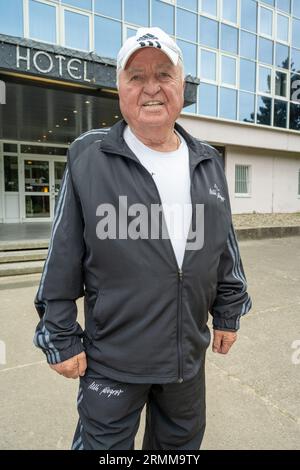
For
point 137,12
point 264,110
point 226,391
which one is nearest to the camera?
point 226,391

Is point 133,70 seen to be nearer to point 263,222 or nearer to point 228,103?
point 263,222

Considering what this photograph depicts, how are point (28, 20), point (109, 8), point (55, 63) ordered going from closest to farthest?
point (55, 63), point (28, 20), point (109, 8)

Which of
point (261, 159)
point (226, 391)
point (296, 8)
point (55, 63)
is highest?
point (296, 8)

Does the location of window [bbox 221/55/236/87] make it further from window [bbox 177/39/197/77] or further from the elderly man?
the elderly man

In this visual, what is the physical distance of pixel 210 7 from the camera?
14820mm

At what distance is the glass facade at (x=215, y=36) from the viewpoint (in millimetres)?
11242

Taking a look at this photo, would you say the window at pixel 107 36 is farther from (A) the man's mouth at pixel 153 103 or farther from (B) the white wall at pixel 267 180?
(A) the man's mouth at pixel 153 103

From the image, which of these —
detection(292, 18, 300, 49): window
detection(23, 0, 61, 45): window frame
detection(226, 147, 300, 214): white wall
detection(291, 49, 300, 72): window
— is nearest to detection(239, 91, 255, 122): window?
detection(226, 147, 300, 214): white wall

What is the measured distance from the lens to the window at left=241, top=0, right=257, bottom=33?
51.8ft

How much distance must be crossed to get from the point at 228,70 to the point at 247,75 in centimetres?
115

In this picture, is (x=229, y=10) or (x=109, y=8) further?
(x=229, y=10)

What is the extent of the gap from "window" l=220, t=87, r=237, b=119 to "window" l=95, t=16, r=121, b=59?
499 cm

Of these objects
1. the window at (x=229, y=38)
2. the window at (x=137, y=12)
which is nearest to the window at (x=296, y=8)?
the window at (x=229, y=38)

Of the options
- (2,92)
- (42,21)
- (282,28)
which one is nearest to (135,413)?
(2,92)
